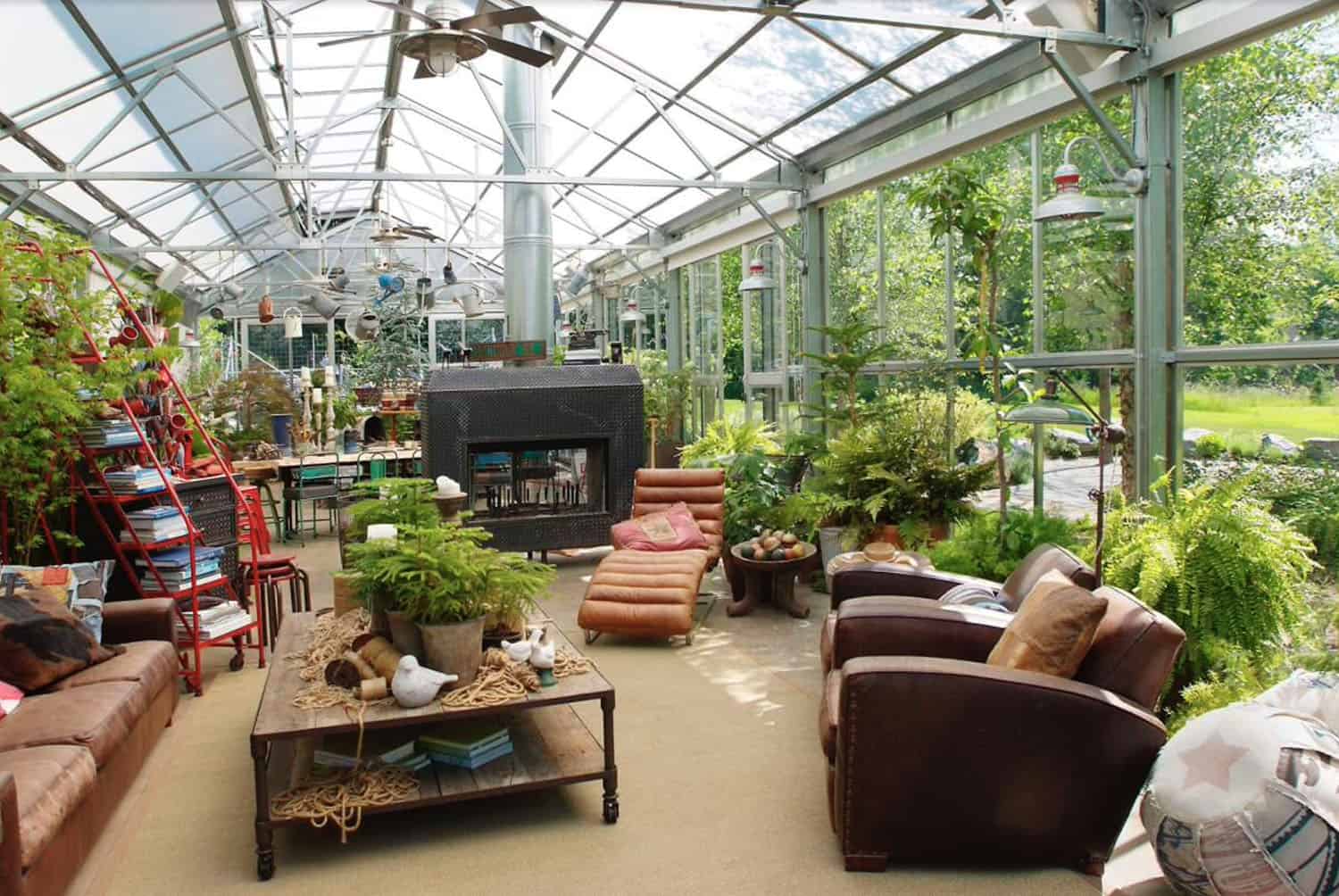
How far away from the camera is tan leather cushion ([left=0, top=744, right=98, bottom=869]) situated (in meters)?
2.79

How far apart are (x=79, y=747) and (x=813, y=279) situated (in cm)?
746

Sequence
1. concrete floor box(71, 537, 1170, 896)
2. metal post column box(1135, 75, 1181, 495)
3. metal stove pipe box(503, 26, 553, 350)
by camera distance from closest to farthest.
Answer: concrete floor box(71, 537, 1170, 896)
metal post column box(1135, 75, 1181, 495)
metal stove pipe box(503, 26, 553, 350)

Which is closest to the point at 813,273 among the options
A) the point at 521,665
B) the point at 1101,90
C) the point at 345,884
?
the point at 1101,90

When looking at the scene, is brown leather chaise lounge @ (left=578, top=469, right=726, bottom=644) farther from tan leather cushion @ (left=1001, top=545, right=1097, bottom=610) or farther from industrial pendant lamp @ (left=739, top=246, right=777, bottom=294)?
industrial pendant lamp @ (left=739, top=246, right=777, bottom=294)

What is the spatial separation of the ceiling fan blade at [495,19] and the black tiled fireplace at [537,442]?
328cm

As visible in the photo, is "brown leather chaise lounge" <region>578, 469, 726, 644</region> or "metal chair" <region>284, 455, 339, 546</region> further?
"metal chair" <region>284, 455, 339, 546</region>

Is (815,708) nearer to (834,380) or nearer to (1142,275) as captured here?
(1142,275)

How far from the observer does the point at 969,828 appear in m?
3.13

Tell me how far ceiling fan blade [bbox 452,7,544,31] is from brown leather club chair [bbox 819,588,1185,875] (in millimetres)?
3731

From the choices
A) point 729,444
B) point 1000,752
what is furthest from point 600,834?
point 729,444

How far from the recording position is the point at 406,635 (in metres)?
3.64

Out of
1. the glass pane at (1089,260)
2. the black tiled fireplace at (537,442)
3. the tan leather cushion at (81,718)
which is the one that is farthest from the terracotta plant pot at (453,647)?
the black tiled fireplace at (537,442)

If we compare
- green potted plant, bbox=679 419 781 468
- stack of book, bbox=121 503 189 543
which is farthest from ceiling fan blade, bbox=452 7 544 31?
green potted plant, bbox=679 419 781 468

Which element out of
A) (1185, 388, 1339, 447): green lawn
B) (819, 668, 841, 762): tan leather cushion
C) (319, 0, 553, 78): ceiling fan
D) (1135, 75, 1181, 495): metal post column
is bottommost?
(819, 668, 841, 762): tan leather cushion
